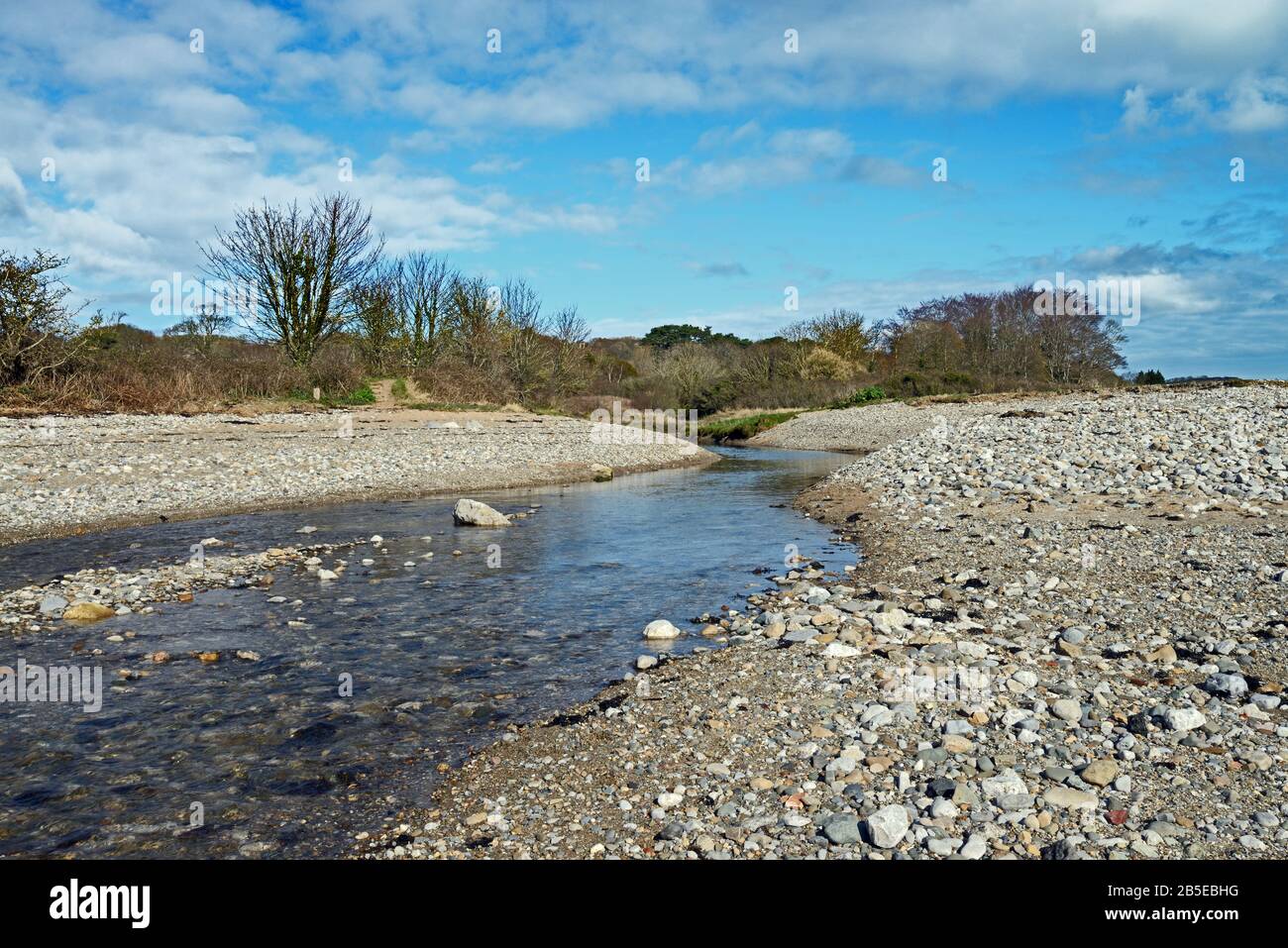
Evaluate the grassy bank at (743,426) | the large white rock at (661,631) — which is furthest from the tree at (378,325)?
the large white rock at (661,631)

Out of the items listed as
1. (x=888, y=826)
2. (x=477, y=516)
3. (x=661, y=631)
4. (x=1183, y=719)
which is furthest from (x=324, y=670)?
(x=477, y=516)

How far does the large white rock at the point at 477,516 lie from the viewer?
1466cm

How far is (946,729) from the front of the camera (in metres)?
4.99

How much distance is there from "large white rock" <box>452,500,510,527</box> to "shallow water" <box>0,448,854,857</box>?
0.62 meters

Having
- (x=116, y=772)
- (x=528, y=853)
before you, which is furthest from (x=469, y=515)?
(x=528, y=853)

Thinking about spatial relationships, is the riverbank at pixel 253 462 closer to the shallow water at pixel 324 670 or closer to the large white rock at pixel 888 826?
the shallow water at pixel 324 670

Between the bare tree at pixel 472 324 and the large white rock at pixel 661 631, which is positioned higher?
the bare tree at pixel 472 324

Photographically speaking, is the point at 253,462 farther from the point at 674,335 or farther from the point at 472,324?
the point at 674,335

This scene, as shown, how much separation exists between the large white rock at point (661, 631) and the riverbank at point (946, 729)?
2.06ft

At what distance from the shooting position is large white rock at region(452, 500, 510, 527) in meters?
14.7

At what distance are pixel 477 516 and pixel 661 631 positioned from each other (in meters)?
7.57

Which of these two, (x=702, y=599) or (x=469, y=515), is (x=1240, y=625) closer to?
(x=702, y=599)
